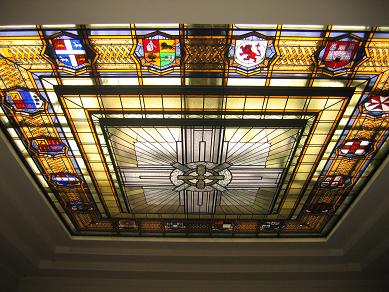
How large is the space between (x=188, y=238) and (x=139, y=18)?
3.90 m

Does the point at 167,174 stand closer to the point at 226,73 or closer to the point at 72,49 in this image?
the point at 226,73

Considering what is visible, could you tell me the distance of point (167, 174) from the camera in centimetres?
403

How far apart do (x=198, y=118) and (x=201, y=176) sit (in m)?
1.04

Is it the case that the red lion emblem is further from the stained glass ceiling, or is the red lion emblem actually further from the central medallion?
the central medallion

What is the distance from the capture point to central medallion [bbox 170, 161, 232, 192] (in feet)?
12.8

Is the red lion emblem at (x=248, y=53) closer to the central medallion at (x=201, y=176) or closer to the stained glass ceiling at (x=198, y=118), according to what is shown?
the stained glass ceiling at (x=198, y=118)

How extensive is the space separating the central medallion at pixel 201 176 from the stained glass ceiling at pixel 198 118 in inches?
0.7

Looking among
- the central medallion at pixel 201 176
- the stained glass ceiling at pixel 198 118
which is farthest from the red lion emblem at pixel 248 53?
the central medallion at pixel 201 176

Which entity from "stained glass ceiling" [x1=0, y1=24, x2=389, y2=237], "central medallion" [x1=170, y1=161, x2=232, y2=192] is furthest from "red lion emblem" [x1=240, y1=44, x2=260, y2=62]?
"central medallion" [x1=170, y1=161, x2=232, y2=192]

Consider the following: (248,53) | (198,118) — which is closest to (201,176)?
(198,118)

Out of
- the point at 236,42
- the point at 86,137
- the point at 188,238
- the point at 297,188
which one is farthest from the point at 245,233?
the point at 236,42

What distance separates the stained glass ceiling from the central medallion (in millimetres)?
19

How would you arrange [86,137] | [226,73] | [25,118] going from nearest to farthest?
[226,73] → [25,118] → [86,137]

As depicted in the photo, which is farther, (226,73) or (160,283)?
(160,283)
